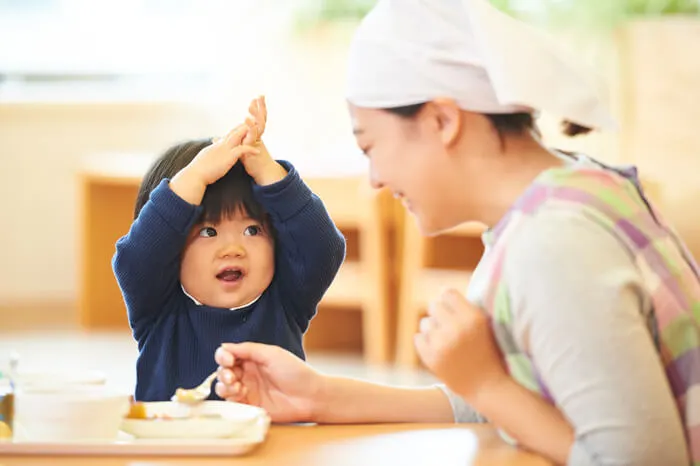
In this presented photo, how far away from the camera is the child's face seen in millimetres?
1556

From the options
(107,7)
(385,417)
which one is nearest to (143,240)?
(385,417)

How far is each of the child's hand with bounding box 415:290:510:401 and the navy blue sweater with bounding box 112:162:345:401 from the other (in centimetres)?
51

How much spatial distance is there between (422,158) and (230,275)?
48 centimetres

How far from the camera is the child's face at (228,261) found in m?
1.56

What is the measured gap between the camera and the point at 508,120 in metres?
1.16

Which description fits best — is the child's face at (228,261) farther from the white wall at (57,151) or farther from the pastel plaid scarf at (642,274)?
the white wall at (57,151)

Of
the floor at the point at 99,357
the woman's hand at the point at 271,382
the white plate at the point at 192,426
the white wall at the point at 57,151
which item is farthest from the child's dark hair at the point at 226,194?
the white wall at the point at 57,151

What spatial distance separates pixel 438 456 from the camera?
1074 mm

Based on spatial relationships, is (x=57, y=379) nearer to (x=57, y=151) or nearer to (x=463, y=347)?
(x=463, y=347)

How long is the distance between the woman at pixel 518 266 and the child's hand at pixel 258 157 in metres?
0.31

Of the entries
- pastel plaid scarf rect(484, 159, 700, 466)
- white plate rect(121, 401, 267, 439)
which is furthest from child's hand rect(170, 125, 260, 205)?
pastel plaid scarf rect(484, 159, 700, 466)

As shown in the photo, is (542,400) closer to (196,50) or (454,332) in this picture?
(454,332)

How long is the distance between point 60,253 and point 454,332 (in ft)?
16.7

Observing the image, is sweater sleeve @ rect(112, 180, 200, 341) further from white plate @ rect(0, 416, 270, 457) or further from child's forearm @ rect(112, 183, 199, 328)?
white plate @ rect(0, 416, 270, 457)
